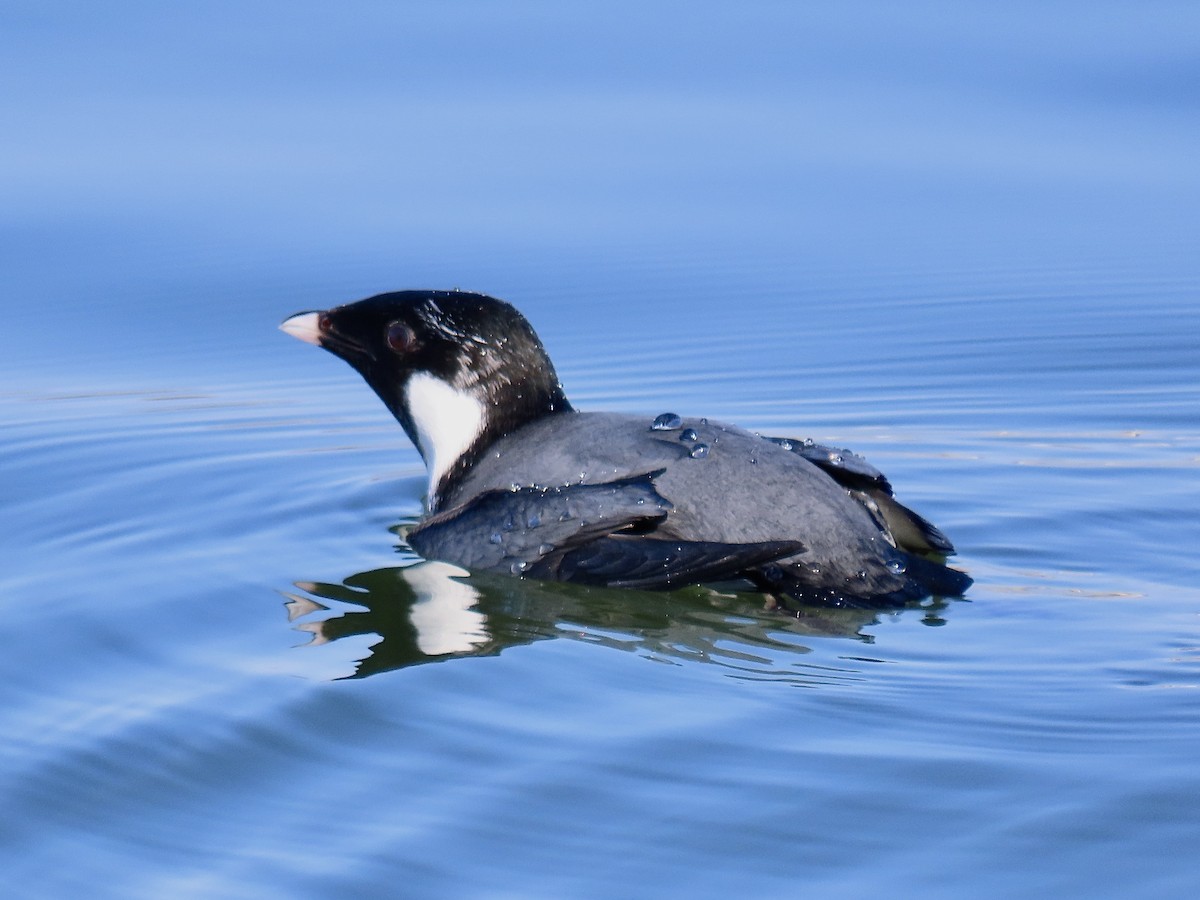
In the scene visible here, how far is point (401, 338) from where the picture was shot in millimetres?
8008

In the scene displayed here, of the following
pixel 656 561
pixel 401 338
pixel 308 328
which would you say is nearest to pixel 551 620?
pixel 656 561

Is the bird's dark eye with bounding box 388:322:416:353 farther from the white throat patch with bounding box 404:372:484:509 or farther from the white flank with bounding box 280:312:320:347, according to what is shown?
the white flank with bounding box 280:312:320:347

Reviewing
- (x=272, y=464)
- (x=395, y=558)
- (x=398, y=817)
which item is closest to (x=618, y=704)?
(x=398, y=817)

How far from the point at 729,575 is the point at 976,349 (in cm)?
425

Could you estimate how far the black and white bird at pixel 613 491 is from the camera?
6668mm

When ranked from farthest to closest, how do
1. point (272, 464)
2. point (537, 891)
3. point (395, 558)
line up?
point (272, 464) < point (395, 558) < point (537, 891)

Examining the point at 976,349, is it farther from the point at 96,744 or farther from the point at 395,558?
the point at 96,744

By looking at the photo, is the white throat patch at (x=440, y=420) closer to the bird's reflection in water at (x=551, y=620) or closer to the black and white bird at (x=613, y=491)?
the black and white bird at (x=613, y=491)

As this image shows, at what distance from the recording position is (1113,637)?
6.41m

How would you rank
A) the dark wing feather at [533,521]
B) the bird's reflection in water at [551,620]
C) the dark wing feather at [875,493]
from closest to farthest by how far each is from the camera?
the bird's reflection in water at [551,620] → the dark wing feather at [533,521] → the dark wing feather at [875,493]

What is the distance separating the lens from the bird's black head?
7.80 meters

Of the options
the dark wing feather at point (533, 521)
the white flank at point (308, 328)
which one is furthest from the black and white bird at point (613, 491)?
the white flank at point (308, 328)

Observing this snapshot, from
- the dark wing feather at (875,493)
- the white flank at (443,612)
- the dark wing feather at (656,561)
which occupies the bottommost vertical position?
the white flank at (443,612)

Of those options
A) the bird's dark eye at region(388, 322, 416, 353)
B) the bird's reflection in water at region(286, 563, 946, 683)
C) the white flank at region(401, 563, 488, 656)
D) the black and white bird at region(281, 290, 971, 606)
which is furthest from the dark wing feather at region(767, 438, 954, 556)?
the bird's dark eye at region(388, 322, 416, 353)
